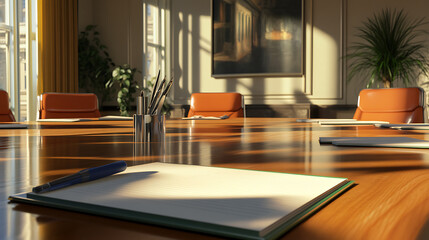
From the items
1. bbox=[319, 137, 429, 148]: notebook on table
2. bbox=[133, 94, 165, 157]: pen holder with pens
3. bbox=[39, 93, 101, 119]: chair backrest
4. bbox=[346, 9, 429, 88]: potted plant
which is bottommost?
bbox=[319, 137, 429, 148]: notebook on table

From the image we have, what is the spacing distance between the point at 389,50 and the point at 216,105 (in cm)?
196

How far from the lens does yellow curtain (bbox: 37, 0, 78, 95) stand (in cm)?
371

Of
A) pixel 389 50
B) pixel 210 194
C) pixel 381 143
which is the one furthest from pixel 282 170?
pixel 389 50

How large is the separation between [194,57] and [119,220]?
4.28 meters

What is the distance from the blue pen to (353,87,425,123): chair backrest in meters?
1.98

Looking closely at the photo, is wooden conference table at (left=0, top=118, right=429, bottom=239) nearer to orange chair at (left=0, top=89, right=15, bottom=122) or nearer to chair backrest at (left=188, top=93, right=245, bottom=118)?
orange chair at (left=0, top=89, right=15, bottom=122)

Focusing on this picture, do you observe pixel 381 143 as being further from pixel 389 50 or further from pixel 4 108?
pixel 389 50

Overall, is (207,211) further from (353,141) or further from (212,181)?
(353,141)

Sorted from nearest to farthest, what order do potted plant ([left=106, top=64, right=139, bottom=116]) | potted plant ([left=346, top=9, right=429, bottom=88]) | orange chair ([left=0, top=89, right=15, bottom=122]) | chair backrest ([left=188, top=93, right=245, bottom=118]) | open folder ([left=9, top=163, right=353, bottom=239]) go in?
open folder ([left=9, top=163, right=353, bottom=239]) < orange chair ([left=0, top=89, right=15, bottom=122]) < chair backrest ([left=188, top=93, right=245, bottom=118]) < potted plant ([left=346, top=9, right=429, bottom=88]) < potted plant ([left=106, top=64, right=139, bottom=116])

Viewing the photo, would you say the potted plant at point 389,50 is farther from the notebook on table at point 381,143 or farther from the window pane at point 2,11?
the window pane at point 2,11

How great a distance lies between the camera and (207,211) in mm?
259

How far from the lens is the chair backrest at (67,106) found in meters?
2.16

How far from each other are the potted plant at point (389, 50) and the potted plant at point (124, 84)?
2221 millimetres

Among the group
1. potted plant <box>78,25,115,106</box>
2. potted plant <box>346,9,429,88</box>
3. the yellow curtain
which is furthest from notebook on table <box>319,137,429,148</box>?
potted plant <box>78,25,115,106</box>
